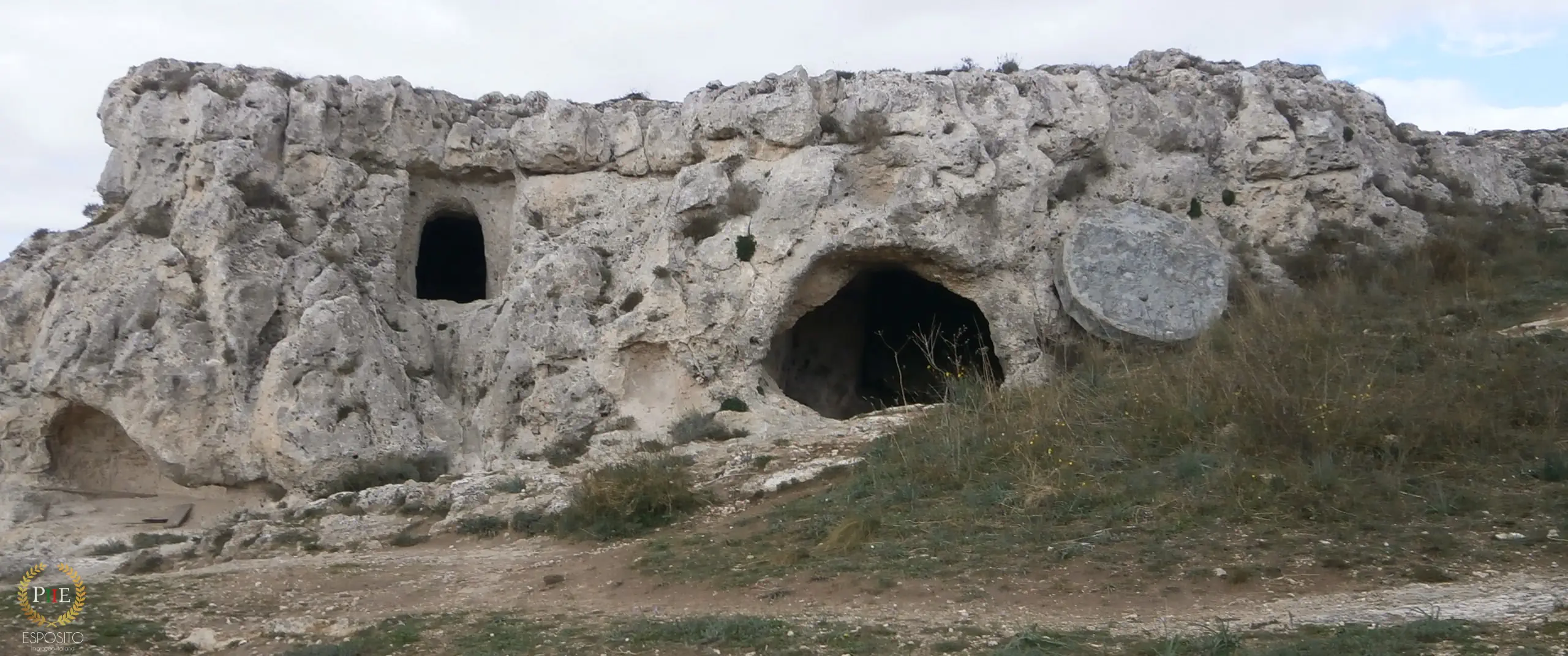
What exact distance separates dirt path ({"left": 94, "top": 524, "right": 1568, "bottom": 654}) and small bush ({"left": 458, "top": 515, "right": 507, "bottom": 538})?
→ 15cm

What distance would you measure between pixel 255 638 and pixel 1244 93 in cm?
1294

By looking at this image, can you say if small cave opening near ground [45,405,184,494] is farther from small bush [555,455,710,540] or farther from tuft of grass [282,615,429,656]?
tuft of grass [282,615,429,656]

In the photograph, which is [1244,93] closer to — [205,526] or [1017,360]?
[1017,360]

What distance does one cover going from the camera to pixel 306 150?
14.1 meters

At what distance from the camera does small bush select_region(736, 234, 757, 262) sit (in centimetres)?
1316

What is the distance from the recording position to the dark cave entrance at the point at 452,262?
16438mm

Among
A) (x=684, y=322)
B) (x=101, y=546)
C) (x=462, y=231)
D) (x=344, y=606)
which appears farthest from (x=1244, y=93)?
(x=101, y=546)

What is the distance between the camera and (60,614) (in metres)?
7.95

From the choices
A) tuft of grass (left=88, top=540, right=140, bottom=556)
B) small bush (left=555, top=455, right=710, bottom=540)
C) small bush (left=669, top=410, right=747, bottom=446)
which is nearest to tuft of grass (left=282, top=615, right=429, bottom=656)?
small bush (left=555, top=455, right=710, bottom=540)

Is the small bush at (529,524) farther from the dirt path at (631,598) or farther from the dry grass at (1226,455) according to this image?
the dry grass at (1226,455)

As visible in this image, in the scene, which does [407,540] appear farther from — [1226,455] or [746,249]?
[1226,455]

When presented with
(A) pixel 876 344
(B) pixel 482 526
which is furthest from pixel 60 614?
(A) pixel 876 344

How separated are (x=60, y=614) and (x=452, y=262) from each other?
951cm

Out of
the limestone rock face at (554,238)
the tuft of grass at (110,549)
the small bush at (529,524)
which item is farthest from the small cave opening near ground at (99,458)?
the small bush at (529,524)
